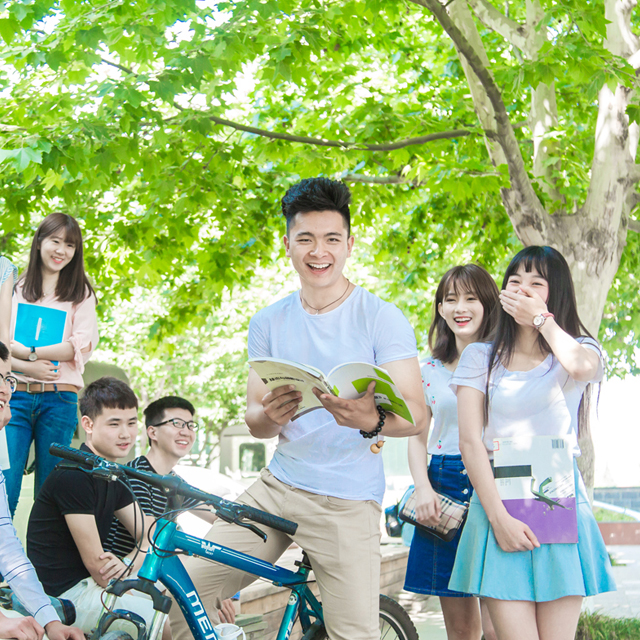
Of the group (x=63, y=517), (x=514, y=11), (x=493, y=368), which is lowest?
(x=63, y=517)

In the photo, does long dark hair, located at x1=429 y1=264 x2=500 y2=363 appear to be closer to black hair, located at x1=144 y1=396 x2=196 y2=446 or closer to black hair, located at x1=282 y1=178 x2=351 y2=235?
black hair, located at x1=282 y1=178 x2=351 y2=235

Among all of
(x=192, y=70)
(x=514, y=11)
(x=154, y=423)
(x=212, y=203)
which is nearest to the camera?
(x=154, y=423)

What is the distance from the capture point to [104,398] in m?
3.41

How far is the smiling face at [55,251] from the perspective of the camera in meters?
3.86

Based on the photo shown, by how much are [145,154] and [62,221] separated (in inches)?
70.7

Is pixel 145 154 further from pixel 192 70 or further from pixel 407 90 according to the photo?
pixel 407 90

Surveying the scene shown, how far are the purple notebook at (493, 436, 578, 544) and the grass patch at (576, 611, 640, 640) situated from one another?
12.2 ft

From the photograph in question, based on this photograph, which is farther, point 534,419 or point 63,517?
point 63,517

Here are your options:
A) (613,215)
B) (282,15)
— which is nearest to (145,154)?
(282,15)

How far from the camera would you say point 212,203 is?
21.3 ft

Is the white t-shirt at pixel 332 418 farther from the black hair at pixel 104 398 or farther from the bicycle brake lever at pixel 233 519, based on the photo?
the black hair at pixel 104 398

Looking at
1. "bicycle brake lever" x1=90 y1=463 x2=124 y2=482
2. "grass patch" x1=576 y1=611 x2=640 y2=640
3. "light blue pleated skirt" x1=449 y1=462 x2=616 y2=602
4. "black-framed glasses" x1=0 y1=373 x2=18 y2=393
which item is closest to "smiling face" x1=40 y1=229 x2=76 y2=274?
"black-framed glasses" x1=0 y1=373 x2=18 y2=393

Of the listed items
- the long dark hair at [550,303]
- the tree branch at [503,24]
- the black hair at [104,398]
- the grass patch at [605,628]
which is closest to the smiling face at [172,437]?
the black hair at [104,398]

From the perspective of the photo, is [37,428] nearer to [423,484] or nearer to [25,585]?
[25,585]
